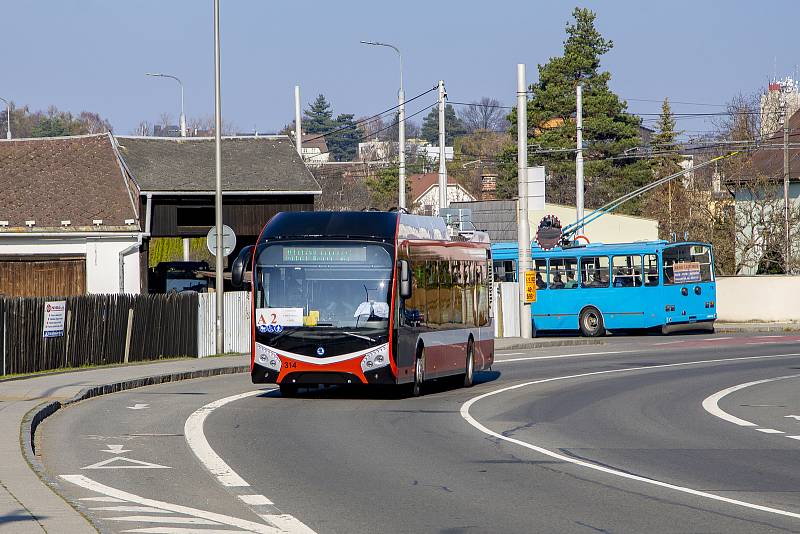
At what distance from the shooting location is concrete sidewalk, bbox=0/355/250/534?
896 centimetres

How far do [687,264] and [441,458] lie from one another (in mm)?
30484

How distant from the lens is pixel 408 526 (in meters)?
9.17

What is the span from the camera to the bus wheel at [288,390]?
21.5 metres

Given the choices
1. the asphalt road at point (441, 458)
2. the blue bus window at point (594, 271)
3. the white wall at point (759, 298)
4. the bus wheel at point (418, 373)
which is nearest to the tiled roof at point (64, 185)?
the blue bus window at point (594, 271)

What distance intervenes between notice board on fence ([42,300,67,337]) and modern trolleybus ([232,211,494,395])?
7.58 meters

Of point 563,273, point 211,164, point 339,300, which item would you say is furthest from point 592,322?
point 339,300

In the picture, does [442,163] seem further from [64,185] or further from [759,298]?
[759,298]

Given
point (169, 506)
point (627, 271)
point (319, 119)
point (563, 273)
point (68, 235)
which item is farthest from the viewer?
point (319, 119)

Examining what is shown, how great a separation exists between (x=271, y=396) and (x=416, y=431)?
19.3 feet

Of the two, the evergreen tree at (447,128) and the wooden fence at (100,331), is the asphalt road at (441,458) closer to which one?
the wooden fence at (100,331)

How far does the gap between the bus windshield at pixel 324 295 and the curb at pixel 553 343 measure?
1741 cm

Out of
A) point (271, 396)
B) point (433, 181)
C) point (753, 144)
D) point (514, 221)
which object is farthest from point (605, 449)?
point (433, 181)

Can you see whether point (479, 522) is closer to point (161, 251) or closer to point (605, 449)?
point (605, 449)

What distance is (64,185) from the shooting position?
148 ft
